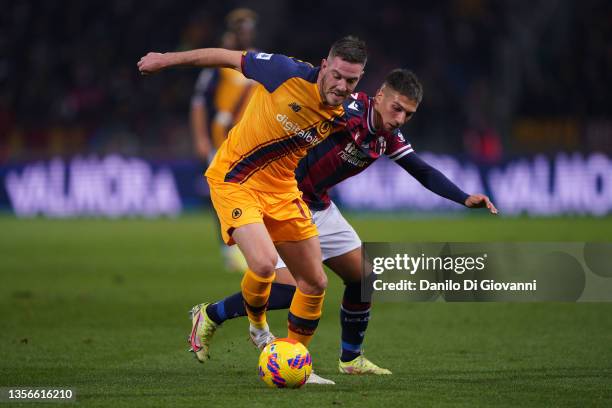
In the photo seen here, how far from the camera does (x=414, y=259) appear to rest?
6.19 m

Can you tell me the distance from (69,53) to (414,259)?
18.8 m

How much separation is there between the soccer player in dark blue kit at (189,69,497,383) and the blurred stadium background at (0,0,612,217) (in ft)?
40.5

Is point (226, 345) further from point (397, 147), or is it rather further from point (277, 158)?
point (397, 147)

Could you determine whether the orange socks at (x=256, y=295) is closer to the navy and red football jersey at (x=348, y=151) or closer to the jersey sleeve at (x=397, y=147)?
the navy and red football jersey at (x=348, y=151)

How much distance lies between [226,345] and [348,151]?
1.95 metres

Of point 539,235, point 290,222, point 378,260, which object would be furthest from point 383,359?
point 539,235

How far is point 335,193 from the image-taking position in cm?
1950

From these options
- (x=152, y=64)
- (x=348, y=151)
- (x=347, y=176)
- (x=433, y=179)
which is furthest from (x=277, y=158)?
(x=433, y=179)

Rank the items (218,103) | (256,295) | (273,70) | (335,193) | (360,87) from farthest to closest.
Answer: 1. (360,87)
2. (335,193)
3. (218,103)
4. (256,295)
5. (273,70)

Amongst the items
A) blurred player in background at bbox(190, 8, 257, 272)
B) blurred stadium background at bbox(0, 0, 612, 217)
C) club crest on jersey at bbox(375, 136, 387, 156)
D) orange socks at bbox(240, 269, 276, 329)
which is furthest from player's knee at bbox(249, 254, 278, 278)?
blurred stadium background at bbox(0, 0, 612, 217)

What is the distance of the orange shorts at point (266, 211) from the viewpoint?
19.3ft

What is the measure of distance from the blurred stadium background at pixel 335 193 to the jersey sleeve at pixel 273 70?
166 centimetres

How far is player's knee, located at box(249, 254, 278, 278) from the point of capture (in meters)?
5.77

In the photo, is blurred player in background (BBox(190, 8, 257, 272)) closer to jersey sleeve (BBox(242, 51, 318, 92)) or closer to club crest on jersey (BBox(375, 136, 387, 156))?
club crest on jersey (BBox(375, 136, 387, 156))
